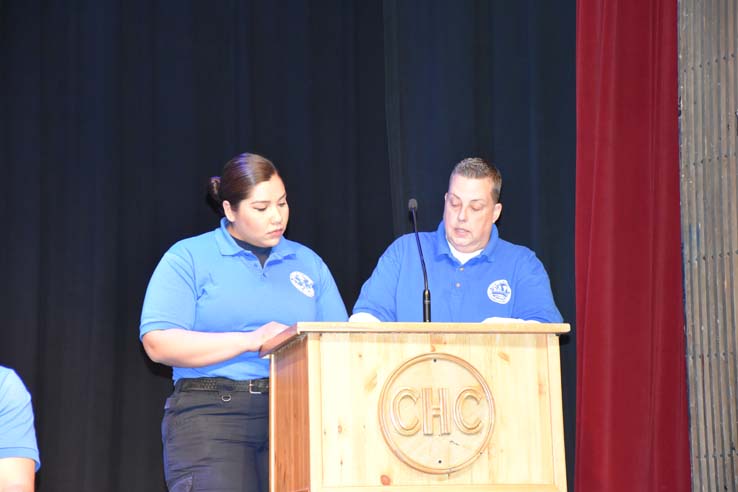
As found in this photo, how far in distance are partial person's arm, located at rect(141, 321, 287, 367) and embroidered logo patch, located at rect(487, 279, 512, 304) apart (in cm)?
79

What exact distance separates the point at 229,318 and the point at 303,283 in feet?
0.95

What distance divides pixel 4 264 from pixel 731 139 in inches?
109

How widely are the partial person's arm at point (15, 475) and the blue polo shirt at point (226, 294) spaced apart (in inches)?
25.1

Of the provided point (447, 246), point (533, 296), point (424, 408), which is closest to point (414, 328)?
point (424, 408)

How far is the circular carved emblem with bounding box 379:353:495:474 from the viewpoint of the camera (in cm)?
248

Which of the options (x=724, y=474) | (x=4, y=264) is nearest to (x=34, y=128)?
(x=4, y=264)

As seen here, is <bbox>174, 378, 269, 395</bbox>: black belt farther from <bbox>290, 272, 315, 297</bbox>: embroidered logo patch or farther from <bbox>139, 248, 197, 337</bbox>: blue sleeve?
<bbox>290, 272, 315, 297</bbox>: embroidered logo patch

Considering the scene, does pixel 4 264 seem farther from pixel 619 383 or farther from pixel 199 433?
pixel 619 383

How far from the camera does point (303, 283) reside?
3215 mm

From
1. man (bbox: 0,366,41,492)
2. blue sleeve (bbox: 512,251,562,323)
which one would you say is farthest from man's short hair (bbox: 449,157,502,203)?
man (bbox: 0,366,41,492)

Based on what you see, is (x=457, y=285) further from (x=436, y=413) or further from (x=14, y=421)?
(x=14, y=421)

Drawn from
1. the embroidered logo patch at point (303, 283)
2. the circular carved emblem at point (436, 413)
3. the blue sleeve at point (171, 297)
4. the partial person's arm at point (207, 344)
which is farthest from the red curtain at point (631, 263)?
the blue sleeve at point (171, 297)

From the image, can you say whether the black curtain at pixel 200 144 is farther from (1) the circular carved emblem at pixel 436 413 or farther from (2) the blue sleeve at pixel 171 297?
(1) the circular carved emblem at pixel 436 413

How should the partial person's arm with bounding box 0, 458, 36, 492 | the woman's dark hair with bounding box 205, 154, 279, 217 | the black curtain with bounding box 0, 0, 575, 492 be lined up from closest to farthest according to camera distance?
the partial person's arm with bounding box 0, 458, 36, 492, the woman's dark hair with bounding box 205, 154, 279, 217, the black curtain with bounding box 0, 0, 575, 492
